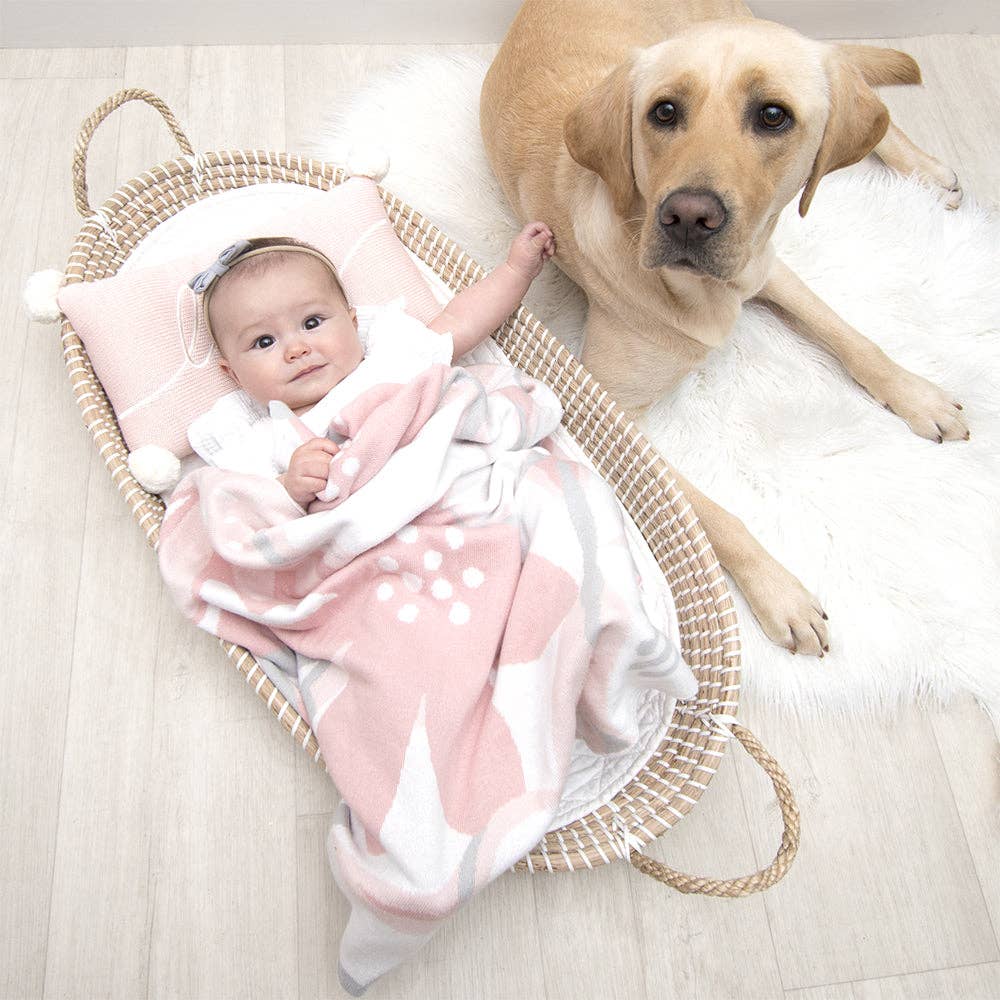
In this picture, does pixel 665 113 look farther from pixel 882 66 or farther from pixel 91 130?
pixel 91 130

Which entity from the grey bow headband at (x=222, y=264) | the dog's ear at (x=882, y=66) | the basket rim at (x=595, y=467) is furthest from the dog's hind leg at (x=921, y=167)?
the grey bow headband at (x=222, y=264)

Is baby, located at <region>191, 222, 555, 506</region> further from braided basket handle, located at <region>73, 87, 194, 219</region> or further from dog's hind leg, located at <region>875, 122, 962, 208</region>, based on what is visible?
dog's hind leg, located at <region>875, 122, 962, 208</region>

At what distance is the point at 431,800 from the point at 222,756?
548mm

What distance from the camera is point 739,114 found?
4.19 ft

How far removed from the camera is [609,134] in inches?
55.4

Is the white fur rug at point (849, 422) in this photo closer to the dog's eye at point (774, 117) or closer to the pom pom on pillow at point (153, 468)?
the dog's eye at point (774, 117)

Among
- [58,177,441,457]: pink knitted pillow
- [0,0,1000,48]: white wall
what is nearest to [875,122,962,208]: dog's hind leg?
[0,0,1000,48]: white wall

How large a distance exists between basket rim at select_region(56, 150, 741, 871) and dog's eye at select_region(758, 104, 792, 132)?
0.52m

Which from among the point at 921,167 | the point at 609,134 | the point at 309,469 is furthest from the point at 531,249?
the point at 921,167

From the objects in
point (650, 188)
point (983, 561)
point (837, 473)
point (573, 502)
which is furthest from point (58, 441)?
point (983, 561)

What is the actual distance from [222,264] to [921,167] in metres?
1.66

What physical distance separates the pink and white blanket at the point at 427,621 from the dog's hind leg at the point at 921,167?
4.21 ft

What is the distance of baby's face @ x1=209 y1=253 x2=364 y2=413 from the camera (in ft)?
4.91

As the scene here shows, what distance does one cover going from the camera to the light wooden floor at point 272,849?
149 centimetres
